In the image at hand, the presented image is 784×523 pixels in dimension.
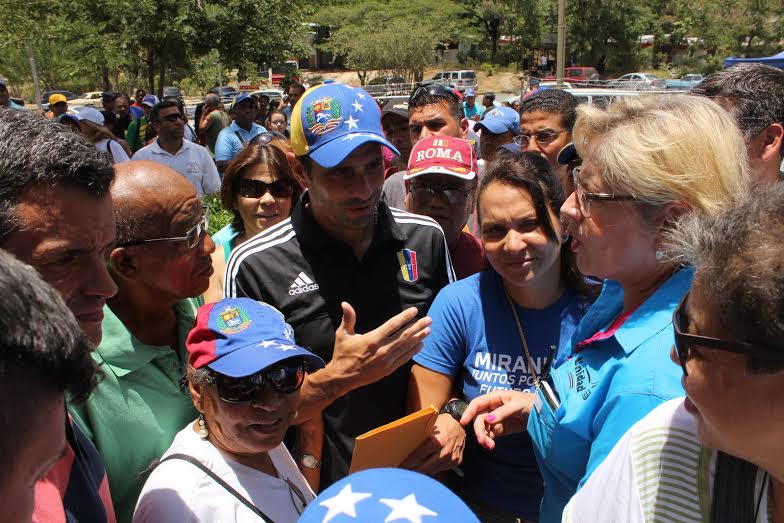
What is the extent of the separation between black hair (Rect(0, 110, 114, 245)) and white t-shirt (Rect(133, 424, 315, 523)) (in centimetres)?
74

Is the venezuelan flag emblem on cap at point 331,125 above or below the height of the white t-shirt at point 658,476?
above

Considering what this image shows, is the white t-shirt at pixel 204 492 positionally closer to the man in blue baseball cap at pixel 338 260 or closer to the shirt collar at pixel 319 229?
the man in blue baseball cap at pixel 338 260

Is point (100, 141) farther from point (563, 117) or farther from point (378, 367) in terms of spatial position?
point (378, 367)

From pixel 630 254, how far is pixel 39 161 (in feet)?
5.08

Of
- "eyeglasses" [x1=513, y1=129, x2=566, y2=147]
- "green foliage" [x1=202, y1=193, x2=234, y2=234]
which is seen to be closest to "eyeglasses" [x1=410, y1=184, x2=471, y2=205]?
"eyeglasses" [x1=513, y1=129, x2=566, y2=147]

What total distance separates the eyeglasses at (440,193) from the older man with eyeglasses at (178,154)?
378 centimetres

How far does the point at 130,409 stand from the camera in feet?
6.23

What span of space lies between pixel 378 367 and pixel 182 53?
11747 mm

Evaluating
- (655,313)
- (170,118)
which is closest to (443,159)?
(655,313)

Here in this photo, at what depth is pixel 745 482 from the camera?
122 cm

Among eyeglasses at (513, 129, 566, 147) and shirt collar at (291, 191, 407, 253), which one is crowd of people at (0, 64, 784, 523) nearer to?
shirt collar at (291, 191, 407, 253)

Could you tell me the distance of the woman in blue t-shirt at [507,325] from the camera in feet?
7.87

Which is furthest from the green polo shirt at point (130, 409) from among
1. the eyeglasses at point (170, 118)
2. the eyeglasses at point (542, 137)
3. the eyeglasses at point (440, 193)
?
the eyeglasses at point (170, 118)

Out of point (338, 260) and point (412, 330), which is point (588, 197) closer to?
point (412, 330)
